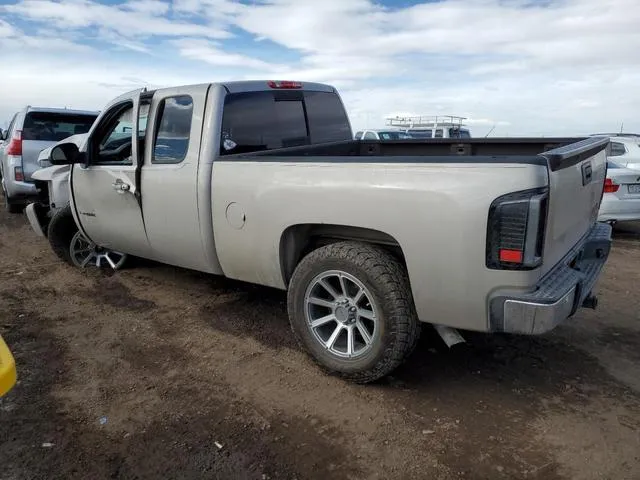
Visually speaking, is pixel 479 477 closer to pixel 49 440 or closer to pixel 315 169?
pixel 315 169

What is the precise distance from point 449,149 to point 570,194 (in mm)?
2258

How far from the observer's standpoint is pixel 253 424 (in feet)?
9.92

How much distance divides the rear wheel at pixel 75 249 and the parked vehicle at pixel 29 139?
9.92 ft

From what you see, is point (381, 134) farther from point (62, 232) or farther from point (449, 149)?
point (62, 232)

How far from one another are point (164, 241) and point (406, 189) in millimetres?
2403

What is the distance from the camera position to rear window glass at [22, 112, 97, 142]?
8609mm

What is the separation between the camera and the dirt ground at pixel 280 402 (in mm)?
2689

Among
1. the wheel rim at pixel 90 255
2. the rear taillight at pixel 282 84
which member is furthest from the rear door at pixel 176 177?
the wheel rim at pixel 90 255

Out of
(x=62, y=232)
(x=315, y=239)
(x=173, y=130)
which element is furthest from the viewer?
(x=62, y=232)

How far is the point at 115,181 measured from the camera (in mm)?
4754

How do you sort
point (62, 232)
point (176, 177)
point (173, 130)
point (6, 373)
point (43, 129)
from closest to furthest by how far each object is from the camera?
1. point (6, 373)
2. point (176, 177)
3. point (173, 130)
4. point (62, 232)
5. point (43, 129)

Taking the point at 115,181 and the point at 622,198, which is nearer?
the point at 115,181

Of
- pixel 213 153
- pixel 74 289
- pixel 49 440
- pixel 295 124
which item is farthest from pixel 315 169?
pixel 74 289

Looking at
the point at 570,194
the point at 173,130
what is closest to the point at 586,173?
the point at 570,194
